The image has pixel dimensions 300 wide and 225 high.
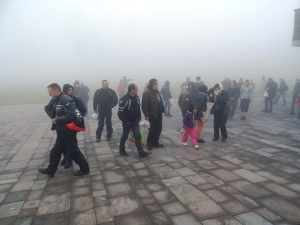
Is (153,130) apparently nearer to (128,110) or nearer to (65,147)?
(128,110)

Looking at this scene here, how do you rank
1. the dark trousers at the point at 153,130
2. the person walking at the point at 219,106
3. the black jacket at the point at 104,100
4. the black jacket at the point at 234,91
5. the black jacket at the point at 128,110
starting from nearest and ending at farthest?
the black jacket at the point at 128,110 → the dark trousers at the point at 153,130 → the person walking at the point at 219,106 → the black jacket at the point at 104,100 → the black jacket at the point at 234,91

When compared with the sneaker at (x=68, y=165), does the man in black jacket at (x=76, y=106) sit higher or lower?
higher

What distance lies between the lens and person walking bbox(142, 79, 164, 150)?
569 centimetres

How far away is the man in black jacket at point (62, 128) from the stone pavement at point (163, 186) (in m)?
0.25

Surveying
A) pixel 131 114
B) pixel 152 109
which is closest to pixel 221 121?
pixel 152 109

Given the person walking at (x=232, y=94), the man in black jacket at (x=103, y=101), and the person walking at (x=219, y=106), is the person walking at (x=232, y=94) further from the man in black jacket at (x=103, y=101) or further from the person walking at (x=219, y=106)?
the man in black jacket at (x=103, y=101)

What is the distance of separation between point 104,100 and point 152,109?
5.69 feet

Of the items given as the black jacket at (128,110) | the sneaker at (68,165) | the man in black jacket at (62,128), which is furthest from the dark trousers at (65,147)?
the black jacket at (128,110)

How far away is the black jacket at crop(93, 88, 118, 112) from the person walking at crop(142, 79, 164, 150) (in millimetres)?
1445

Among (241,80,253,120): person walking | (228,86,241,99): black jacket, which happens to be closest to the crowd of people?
(228,86,241,99): black jacket

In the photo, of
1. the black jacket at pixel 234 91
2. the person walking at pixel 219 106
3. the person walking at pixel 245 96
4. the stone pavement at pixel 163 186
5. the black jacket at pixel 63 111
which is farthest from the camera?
the black jacket at pixel 234 91

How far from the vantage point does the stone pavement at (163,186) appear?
117 inches

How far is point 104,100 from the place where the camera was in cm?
668

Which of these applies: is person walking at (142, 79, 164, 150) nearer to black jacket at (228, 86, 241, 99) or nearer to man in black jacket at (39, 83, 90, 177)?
man in black jacket at (39, 83, 90, 177)
